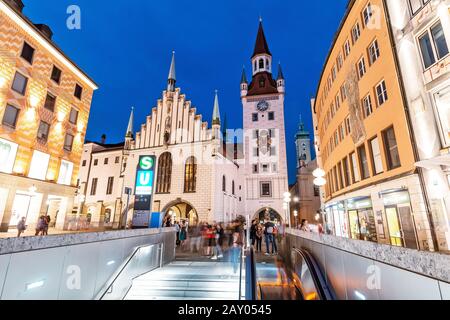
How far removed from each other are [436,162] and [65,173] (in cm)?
2680

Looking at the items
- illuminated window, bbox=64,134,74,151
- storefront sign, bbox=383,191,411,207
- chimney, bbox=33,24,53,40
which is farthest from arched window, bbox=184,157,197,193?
storefront sign, bbox=383,191,411,207

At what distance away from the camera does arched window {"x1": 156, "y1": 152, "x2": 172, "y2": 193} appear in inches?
1178

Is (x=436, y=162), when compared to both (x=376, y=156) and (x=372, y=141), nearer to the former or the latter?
(x=376, y=156)

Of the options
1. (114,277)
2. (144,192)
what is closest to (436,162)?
(114,277)

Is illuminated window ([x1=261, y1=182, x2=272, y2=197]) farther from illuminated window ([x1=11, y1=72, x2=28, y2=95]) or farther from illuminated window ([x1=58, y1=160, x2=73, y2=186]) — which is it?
illuminated window ([x1=11, y1=72, x2=28, y2=95])

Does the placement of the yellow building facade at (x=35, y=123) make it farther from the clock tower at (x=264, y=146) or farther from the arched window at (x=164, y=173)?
the clock tower at (x=264, y=146)

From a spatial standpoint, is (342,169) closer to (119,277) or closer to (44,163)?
(119,277)
